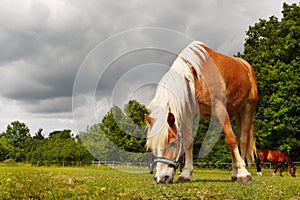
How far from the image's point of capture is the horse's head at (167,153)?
6.71 metres

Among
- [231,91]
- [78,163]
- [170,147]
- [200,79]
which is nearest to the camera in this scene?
[170,147]

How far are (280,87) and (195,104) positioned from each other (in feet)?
93.6

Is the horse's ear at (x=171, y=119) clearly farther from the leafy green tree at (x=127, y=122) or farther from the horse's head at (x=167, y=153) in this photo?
the leafy green tree at (x=127, y=122)

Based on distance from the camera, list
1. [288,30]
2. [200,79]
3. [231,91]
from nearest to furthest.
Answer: [200,79], [231,91], [288,30]

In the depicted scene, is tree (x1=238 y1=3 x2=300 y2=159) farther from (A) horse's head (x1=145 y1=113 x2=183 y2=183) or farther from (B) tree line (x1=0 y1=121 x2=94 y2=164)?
(A) horse's head (x1=145 y1=113 x2=183 y2=183)

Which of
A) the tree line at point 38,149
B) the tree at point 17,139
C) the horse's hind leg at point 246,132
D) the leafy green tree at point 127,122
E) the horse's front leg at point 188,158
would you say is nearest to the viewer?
the horse's front leg at point 188,158

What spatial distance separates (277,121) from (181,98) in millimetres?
28326

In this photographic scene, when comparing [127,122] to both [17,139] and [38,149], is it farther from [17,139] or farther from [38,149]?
[17,139]

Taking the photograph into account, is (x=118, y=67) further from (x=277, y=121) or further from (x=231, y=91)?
(x=277, y=121)

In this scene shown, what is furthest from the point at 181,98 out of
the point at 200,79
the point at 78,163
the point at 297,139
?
the point at 78,163

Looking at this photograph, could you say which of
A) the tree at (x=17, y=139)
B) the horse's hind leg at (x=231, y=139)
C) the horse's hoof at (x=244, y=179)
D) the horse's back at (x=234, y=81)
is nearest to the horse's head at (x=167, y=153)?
the horse's hind leg at (x=231, y=139)

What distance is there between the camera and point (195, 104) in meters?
7.94

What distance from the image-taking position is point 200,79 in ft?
26.3

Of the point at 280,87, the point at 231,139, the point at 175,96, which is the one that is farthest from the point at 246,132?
the point at 280,87
